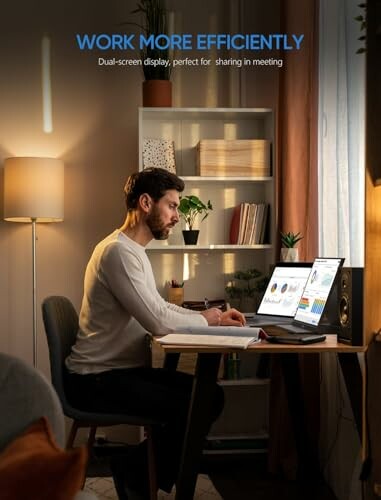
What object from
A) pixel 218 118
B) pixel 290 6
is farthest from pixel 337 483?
pixel 290 6

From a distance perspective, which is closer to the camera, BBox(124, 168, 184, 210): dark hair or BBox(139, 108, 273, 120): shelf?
BBox(124, 168, 184, 210): dark hair

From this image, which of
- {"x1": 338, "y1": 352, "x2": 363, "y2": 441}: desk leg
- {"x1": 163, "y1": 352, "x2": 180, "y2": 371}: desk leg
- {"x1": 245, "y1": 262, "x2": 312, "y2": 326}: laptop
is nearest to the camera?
{"x1": 338, "y1": 352, "x2": 363, "y2": 441}: desk leg

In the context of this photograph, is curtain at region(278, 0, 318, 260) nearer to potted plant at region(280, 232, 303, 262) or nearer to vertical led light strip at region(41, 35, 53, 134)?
potted plant at region(280, 232, 303, 262)

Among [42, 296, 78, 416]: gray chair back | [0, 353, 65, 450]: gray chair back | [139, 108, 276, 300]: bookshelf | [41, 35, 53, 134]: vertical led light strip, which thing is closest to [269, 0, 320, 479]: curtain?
[139, 108, 276, 300]: bookshelf

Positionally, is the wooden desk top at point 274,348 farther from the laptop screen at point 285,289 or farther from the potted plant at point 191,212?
the potted plant at point 191,212

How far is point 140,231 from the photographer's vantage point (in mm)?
3094

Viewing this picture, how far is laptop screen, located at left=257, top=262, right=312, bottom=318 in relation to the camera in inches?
128

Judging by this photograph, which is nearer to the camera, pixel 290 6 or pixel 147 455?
pixel 147 455

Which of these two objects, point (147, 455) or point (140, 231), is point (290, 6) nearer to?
point (140, 231)

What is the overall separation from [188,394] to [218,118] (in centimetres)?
179

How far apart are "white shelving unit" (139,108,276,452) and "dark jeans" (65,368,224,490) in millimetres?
1180

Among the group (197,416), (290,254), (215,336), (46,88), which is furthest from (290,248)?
Result: (46,88)

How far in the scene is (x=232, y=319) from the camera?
2973 mm

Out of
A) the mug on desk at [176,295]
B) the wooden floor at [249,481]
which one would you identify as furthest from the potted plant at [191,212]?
the wooden floor at [249,481]
